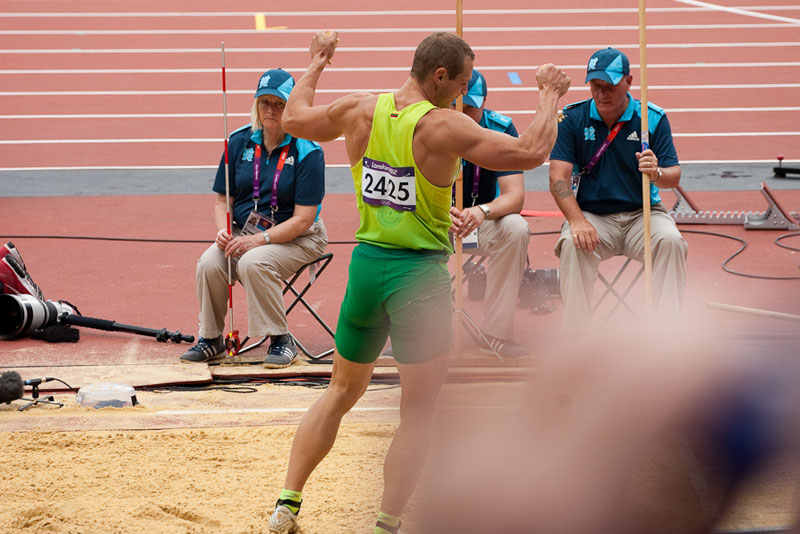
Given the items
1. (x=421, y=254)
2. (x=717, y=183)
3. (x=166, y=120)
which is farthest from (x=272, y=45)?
(x=421, y=254)

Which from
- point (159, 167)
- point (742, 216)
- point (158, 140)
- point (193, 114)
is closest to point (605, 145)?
point (742, 216)

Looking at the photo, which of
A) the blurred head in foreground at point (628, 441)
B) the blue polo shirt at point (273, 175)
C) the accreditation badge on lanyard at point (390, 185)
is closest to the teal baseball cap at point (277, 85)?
the blue polo shirt at point (273, 175)

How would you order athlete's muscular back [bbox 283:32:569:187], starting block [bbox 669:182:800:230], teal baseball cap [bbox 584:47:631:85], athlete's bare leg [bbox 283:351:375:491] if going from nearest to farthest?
1. athlete's muscular back [bbox 283:32:569:187]
2. athlete's bare leg [bbox 283:351:375:491]
3. teal baseball cap [bbox 584:47:631:85]
4. starting block [bbox 669:182:800:230]

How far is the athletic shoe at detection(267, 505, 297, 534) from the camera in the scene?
393cm

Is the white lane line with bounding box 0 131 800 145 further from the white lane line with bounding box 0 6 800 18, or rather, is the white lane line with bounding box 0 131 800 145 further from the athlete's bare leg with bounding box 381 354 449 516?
the athlete's bare leg with bounding box 381 354 449 516

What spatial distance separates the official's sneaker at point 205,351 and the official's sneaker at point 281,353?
315 millimetres

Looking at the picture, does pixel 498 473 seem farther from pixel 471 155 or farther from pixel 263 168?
pixel 263 168

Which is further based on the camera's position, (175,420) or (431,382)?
(175,420)

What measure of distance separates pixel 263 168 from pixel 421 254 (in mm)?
3014

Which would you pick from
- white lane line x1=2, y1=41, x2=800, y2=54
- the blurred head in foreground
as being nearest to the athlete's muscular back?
the blurred head in foreground

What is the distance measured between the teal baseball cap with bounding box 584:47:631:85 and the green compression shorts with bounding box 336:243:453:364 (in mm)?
2827

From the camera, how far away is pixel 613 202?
661cm

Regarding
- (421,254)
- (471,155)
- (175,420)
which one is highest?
(471,155)

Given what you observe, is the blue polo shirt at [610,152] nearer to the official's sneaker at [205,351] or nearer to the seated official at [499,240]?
the seated official at [499,240]
